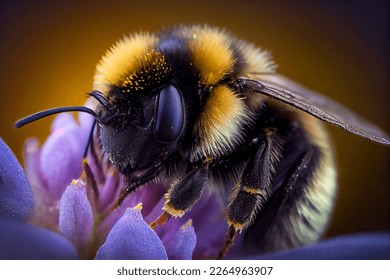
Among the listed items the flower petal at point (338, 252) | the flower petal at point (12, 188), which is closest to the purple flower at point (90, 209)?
the flower petal at point (12, 188)

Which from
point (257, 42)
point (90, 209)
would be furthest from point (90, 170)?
point (257, 42)

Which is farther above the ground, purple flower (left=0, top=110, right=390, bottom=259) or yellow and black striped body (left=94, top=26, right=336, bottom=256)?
yellow and black striped body (left=94, top=26, right=336, bottom=256)

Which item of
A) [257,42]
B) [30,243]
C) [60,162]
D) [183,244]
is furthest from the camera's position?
[257,42]

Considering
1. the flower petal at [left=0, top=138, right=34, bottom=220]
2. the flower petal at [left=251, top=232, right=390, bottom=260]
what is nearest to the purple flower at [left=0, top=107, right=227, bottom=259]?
the flower petal at [left=0, top=138, right=34, bottom=220]

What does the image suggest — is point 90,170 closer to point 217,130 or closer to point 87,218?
point 87,218

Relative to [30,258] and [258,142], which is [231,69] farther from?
[30,258]

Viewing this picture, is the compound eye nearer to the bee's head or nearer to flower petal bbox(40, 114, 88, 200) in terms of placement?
the bee's head
